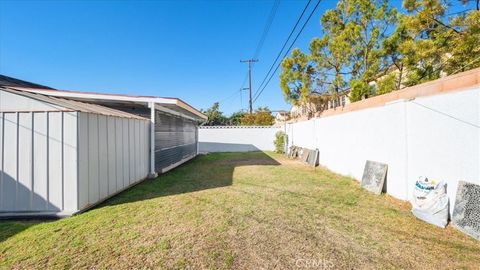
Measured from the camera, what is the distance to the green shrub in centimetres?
1633

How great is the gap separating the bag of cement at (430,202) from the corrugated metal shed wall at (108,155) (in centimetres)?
571

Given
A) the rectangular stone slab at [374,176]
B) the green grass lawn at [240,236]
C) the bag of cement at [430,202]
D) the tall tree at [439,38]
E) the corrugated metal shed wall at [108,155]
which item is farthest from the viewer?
the tall tree at [439,38]

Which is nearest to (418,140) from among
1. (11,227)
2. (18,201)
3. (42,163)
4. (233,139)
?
(42,163)

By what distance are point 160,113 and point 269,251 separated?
22.0 feet

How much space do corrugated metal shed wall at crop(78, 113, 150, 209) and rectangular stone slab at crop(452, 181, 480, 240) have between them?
589cm

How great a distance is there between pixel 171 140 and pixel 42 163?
18.2ft

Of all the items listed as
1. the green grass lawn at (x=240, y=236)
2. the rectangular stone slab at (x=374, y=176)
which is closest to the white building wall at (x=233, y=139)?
the rectangular stone slab at (x=374, y=176)

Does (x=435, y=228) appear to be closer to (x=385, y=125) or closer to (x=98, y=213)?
(x=385, y=125)

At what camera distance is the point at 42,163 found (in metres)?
4.15

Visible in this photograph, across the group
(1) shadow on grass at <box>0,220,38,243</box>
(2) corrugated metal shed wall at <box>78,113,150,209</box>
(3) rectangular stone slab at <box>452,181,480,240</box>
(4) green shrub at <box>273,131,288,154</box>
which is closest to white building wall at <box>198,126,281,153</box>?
(4) green shrub at <box>273,131,288,154</box>

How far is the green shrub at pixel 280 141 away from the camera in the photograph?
16330 mm

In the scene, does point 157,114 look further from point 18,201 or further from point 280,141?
point 280,141

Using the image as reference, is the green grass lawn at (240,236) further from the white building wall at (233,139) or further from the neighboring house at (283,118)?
the neighboring house at (283,118)

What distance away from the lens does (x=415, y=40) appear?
23.7ft
